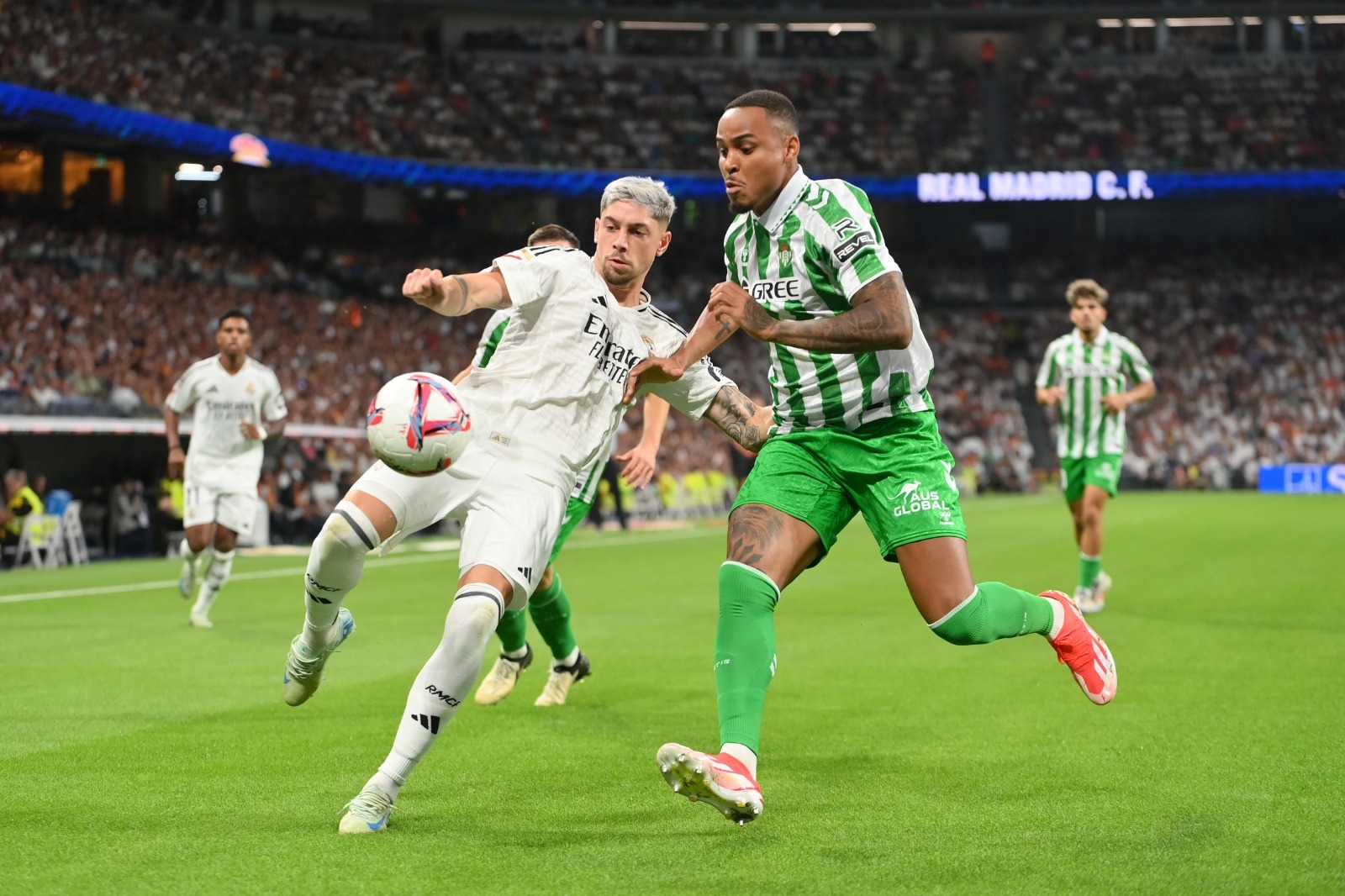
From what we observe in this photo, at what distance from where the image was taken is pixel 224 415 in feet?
43.4

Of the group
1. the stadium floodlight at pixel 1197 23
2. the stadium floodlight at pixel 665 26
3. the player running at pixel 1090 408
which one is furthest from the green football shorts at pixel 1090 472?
the stadium floodlight at pixel 1197 23

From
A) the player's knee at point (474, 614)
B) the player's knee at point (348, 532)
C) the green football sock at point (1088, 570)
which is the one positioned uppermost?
the player's knee at point (348, 532)

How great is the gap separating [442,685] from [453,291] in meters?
1.37

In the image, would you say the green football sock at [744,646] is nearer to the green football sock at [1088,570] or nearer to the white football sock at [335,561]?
the white football sock at [335,561]

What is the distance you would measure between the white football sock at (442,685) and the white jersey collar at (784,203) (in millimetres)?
1830

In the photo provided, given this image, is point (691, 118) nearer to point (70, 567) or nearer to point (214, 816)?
point (70, 567)

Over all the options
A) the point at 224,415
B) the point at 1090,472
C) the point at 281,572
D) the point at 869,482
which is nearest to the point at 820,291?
the point at 869,482

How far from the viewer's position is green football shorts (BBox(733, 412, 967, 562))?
222 inches

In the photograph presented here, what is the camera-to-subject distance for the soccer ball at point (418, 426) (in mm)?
5270

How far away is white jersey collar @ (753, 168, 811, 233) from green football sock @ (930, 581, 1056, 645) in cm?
161

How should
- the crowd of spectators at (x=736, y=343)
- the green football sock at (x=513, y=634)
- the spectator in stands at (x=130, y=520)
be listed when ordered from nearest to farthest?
the green football sock at (x=513, y=634) < the spectator in stands at (x=130, y=520) < the crowd of spectators at (x=736, y=343)

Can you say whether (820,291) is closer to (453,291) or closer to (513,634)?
(453,291)

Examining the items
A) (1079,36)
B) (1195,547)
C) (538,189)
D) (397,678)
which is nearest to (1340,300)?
(1079,36)

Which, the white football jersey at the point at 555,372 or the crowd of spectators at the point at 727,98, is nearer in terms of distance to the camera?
the white football jersey at the point at 555,372
